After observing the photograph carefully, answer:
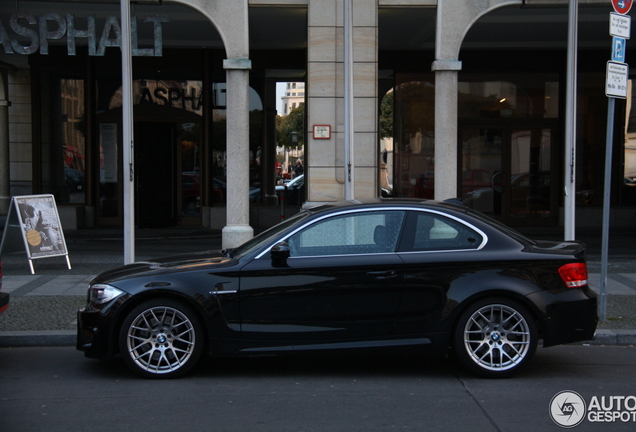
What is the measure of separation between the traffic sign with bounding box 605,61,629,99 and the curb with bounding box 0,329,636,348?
2.66 metres

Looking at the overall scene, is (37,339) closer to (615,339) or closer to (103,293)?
(103,293)

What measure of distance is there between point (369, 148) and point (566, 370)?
6763 millimetres

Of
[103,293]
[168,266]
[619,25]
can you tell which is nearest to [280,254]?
[168,266]

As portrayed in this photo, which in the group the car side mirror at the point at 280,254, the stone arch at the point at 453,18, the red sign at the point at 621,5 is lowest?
the car side mirror at the point at 280,254

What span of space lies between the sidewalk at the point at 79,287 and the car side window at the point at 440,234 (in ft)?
7.39

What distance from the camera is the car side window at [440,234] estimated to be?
6.28 m

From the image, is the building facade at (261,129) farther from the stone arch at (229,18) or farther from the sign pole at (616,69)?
the sign pole at (616,69)

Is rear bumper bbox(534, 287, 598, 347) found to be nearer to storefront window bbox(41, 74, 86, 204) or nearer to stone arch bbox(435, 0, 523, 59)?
stone arch bbox(435, 0, 523, 59)

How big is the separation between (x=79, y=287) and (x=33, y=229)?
6.26 feet

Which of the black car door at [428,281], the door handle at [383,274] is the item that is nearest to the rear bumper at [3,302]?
the door handle at [383,274]

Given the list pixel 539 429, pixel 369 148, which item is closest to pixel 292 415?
pixel 539 429

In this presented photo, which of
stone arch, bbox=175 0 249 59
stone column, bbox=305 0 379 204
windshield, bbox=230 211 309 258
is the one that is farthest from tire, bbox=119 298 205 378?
stone arch, bbox=175 0 249 59

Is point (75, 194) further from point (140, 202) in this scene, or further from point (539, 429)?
point (539, 429)

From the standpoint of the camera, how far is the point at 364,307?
6.08 metres
